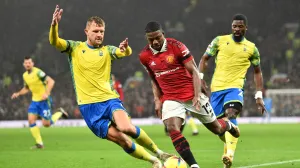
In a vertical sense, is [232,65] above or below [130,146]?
above

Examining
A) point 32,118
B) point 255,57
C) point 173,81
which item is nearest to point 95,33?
point 173,81

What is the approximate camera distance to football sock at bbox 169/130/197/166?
9.09 metres

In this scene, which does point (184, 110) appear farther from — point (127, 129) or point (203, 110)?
point (127, 129)

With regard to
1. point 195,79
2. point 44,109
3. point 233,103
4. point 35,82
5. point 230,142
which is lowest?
point 44,109

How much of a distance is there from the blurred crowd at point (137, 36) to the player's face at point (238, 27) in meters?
22.4

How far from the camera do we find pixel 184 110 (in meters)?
9.70

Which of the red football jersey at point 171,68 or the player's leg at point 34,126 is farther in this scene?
the player's leg at point 34,126

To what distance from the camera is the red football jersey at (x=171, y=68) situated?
9578mm

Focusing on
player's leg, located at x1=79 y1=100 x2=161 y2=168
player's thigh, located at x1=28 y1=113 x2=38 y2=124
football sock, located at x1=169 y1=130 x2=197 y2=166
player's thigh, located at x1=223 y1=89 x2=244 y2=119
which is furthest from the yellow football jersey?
player's thigh, located at x1=28 y1=113 x2=38 y2=124

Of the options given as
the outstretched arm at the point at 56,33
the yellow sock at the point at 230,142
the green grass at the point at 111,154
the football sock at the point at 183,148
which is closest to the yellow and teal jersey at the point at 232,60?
the yellow sock at the point at 230,142

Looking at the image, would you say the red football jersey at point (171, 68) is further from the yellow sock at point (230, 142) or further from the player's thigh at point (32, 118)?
the player's thigh at point (32, 118)

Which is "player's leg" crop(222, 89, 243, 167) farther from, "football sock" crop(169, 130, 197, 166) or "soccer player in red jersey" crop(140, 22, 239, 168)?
"football sock" crop(169, 130, 197, 166)

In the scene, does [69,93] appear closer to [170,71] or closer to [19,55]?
[19,55]

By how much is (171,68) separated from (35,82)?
31.9 feet
